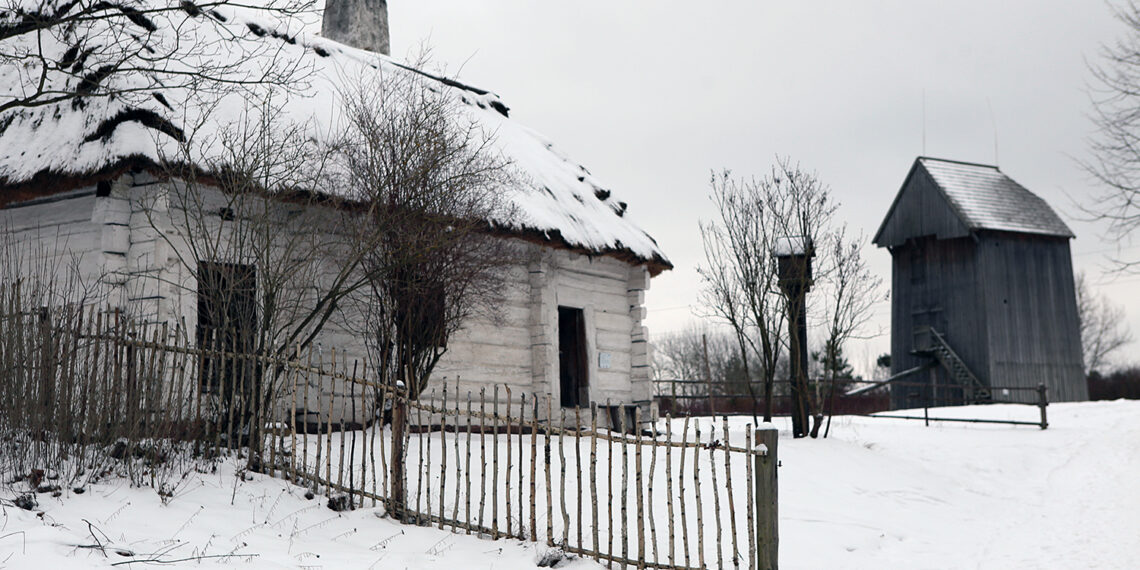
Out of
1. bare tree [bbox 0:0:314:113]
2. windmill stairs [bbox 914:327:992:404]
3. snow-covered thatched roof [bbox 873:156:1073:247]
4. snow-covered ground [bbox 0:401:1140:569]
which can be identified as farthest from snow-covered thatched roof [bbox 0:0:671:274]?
snow-covered thatched roof [bbox 873:156:1073:247]

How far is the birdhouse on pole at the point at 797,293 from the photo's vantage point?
15.7 metres

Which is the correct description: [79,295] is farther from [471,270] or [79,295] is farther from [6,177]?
[471,270]

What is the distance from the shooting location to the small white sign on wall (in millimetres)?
15109

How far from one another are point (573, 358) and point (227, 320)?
7041 mm

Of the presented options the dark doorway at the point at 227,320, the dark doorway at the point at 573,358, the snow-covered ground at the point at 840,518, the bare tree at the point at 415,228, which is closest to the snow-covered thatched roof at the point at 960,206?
the snow-covered ground at the point at 840,518

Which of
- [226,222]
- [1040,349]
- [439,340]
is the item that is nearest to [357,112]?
[226,222]

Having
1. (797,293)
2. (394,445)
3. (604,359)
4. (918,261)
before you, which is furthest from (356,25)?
(918,261)

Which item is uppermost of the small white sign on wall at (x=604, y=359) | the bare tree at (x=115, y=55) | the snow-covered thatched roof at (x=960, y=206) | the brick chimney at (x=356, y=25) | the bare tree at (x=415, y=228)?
the brick chimney at (x=356, y=25)

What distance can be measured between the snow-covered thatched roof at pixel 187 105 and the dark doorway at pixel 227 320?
129cm

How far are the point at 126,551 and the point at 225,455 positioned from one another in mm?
2649

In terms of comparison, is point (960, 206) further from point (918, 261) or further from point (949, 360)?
point (949, 360)

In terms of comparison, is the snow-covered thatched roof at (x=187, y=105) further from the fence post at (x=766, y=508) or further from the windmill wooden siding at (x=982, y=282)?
the windmill wooden siding at (x=982, y=282)

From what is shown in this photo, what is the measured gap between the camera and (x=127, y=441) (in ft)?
25.1

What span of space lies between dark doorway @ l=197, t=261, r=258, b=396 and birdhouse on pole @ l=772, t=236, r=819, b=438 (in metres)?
8.51
